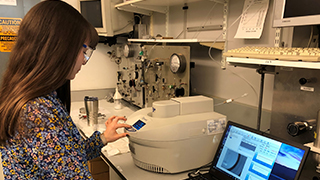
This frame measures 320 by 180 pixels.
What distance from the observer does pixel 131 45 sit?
91.9 inches

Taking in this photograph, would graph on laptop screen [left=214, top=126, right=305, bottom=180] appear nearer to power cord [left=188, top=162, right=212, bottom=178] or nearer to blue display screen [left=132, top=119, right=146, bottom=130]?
power cord [left=188, top=162, right=212, bottom=178]

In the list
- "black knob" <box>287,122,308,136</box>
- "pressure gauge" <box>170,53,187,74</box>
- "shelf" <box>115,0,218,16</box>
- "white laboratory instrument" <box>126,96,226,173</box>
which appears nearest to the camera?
"black knob" <box>287,122,308,136</box>

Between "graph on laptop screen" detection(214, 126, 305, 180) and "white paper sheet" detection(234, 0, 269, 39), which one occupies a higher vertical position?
"white paper sheet" detection(234, 0, 269, 39)

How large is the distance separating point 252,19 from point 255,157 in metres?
0.93

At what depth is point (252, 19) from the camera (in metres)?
1.60

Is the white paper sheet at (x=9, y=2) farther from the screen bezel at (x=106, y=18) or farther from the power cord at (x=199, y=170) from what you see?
the power cord at (x=199, y=170)

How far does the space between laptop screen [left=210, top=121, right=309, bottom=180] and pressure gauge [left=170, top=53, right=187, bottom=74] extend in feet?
2.07

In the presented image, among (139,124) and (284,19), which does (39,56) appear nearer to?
(139,124)

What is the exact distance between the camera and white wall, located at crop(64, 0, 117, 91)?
303 centimetres

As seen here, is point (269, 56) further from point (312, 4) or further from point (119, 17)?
point (119, 17)

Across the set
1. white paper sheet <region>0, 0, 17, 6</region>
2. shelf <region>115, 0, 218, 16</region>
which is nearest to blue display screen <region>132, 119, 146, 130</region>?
shelf <region>115, 0, 218, 16</region>

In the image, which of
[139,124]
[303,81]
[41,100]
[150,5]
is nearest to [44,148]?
[41,100]

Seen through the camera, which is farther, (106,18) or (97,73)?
(97,73)

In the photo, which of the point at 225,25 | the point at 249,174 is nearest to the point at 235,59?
the point at 249,174
